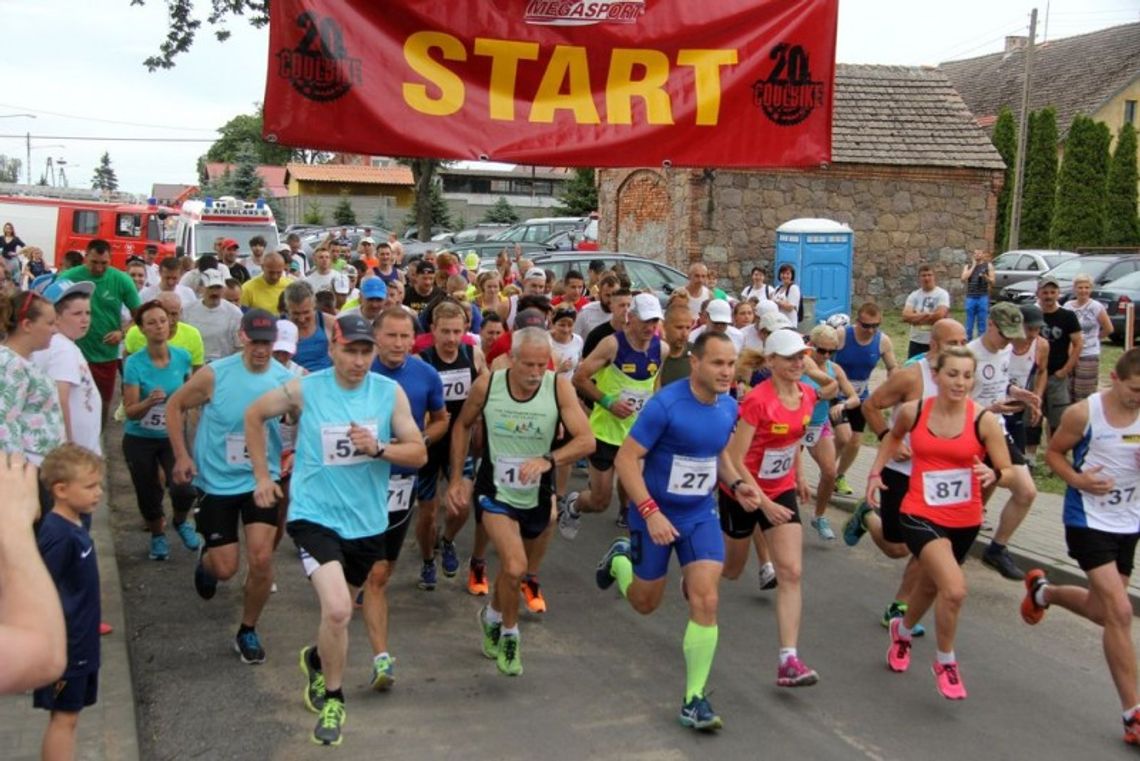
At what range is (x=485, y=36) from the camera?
581cm

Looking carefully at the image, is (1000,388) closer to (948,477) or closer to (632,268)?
(948,477)

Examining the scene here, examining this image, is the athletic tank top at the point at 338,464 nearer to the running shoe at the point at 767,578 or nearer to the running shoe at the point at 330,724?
the running shoe at the point at 330,724

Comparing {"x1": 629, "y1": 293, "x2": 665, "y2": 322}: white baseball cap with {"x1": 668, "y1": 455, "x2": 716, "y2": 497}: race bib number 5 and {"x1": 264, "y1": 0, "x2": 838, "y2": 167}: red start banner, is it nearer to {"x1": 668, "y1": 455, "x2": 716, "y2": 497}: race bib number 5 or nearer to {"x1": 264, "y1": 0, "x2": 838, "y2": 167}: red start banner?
{"x1": 264, "y1": 0, "x2": 838, "y2": 167}: red start banner

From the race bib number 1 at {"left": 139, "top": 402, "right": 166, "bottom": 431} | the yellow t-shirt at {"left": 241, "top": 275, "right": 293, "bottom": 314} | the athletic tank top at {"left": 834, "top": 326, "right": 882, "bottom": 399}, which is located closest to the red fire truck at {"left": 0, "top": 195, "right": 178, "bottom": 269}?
the yellow t-shirt at {"left": 241, "top": 275, "right": 293, "bottom": 314}

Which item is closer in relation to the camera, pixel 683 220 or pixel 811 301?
pixel 811 301

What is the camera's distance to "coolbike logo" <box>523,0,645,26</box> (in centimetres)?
587

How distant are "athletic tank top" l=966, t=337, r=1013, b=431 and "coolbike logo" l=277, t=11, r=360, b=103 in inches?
193

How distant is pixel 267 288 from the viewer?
36.6ft

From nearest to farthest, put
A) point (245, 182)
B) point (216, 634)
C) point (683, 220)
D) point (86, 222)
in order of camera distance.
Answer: point (216, 634)
point (683, 220)
point (86, 222)
point (245, 182)

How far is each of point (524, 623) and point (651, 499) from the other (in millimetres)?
1731

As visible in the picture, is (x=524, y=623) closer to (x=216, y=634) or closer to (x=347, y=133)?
(x=216, y=634)

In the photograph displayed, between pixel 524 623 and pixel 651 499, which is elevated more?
pixel 651 499

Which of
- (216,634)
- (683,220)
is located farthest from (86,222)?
(216,634)

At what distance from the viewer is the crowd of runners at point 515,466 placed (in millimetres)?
5379
